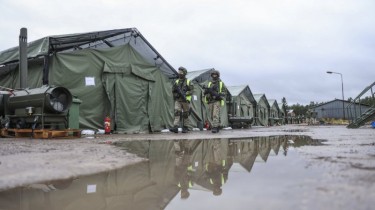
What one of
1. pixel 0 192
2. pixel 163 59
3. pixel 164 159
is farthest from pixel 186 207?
pixel 163 59

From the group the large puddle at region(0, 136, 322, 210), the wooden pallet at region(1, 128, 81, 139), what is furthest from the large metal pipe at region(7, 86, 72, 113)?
the large puddle at region(0, 136, 322, 210)

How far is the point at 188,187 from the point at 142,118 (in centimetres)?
927

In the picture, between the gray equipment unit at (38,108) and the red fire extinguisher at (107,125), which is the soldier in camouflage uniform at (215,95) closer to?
the red fire extinguisher at (107,125)

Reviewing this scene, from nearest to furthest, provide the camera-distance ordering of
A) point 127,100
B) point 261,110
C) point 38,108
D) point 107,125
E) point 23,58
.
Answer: point 38,108 < point 23,58 < point 107,125 < point 127,100 < point 261,110

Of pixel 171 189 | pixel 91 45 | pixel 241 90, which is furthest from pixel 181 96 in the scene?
pixel 241 90

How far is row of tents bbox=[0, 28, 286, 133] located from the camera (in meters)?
9.57

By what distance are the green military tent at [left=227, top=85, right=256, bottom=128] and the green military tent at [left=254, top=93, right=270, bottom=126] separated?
1.34 metres

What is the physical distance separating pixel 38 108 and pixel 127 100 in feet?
12.7

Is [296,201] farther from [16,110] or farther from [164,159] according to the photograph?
[16,110]

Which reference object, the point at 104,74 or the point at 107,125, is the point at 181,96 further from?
the point at 104,74

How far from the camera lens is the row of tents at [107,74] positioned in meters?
9.57

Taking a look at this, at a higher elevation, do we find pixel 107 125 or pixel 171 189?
pixel 107 125

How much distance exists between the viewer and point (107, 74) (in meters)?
10.4

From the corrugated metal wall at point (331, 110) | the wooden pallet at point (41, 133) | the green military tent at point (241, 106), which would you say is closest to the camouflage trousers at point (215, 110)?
the wooden pallet at point (41, 133)
